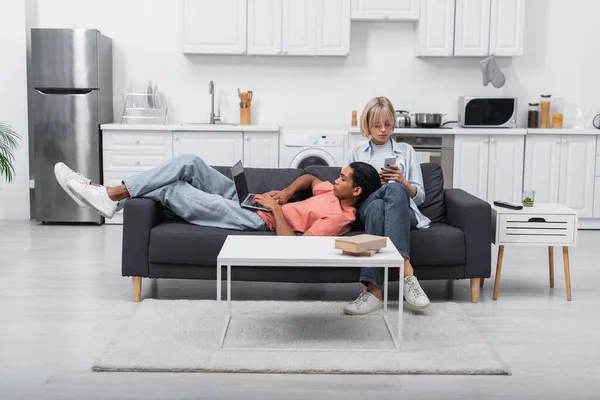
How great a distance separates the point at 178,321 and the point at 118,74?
363cm

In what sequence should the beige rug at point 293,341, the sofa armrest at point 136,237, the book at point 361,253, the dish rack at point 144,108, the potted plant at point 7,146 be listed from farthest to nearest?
the dish rack at point 144,108 → the potted plant at point 7,146 → the sofa armrest at point 136,237 → the book at point 361,253 → the beige rug at point 293,341

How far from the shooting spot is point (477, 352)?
9.95ft

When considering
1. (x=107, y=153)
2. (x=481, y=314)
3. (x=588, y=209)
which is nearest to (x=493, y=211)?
(x=481, y=314)

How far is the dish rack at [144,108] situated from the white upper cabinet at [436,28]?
2144 millimetres

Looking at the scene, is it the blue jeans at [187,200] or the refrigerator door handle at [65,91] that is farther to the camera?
the refrigerator door handle at [65,91]

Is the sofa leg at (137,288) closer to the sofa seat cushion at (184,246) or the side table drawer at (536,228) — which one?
the sofa seat cushion at (184,246)

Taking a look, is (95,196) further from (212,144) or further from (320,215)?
(212,144)

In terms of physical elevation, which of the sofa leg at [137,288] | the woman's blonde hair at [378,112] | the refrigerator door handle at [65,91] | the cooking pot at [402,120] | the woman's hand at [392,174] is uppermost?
the refrigerator door handle at [65,91]

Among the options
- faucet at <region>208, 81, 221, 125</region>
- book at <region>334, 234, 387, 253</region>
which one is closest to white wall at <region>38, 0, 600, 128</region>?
faucet at <region>208, 81, 221, 125</region>

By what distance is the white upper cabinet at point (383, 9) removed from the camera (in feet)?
20.3

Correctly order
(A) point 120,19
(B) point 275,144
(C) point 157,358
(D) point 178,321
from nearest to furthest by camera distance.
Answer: (C) point 157,358 → (D) point 178,321 → (B) point 275,144 → (A) point 120,19

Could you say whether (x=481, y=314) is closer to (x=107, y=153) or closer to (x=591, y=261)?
(x=591, y=261)

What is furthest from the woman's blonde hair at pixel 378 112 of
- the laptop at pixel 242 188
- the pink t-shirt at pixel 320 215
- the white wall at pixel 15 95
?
the white wall at pixel 15 95

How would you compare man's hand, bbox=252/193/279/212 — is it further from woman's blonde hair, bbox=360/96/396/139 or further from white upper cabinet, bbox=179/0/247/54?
white upper cabinet, bbox=179/0/247/54
